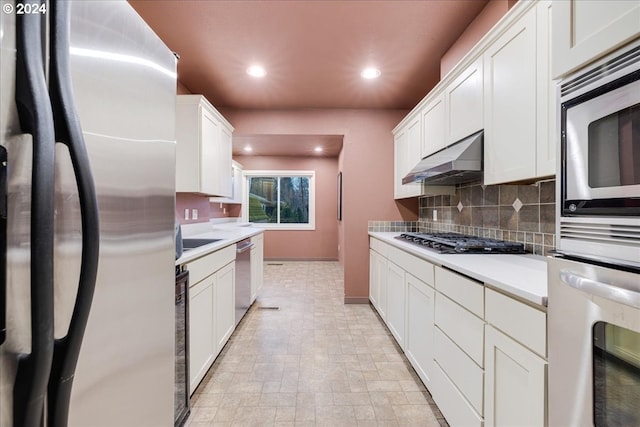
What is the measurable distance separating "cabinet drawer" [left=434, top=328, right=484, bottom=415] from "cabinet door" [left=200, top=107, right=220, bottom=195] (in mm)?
2328

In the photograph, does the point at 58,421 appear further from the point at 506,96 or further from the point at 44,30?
the point at 506,96

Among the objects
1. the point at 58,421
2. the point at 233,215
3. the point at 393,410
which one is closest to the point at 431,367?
the point at 393,410

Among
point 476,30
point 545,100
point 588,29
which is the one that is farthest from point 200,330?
point 476,30

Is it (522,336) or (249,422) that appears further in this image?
(249,422)

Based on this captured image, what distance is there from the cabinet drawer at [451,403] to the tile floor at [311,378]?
0.44ft

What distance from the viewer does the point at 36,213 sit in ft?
1.62

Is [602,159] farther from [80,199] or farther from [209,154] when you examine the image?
[209,154]

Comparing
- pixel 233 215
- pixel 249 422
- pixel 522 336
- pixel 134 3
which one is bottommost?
pixel 249 422

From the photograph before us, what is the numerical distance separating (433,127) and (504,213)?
999mm

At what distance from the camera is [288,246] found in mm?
6672

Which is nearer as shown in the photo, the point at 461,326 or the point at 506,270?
the point at 506,270

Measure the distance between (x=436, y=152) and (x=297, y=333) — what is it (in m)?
2.14

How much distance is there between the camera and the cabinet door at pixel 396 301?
230cm

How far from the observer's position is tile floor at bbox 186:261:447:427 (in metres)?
1.66
